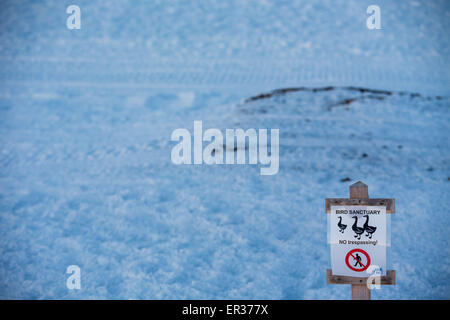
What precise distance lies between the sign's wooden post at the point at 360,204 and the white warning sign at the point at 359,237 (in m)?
0.01

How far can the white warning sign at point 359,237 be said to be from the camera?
3.65 feet

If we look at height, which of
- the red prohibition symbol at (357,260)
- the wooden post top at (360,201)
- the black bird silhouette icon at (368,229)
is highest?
the wooden post top at (360,201)

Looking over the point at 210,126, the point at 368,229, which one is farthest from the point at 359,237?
the point at 210,126

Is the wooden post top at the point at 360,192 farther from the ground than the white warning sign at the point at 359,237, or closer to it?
farther from the ground

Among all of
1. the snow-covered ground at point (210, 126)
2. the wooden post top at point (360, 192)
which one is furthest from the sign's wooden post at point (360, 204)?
the snow-covered ground at point (210, 126)

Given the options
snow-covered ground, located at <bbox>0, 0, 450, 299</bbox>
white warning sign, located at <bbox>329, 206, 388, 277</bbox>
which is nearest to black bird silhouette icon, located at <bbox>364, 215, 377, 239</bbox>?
white warning sign, located at <bbox>329, 206, 388, 277</bbox>

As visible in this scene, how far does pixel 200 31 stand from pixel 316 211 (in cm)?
205

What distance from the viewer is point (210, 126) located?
2.43 metres

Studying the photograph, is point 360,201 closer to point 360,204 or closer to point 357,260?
point 360,204

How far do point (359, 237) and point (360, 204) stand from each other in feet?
0.31

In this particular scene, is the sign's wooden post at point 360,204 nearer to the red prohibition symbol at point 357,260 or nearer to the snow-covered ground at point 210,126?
the red prohibition symbol at point 357,260

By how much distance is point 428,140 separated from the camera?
2.30m
